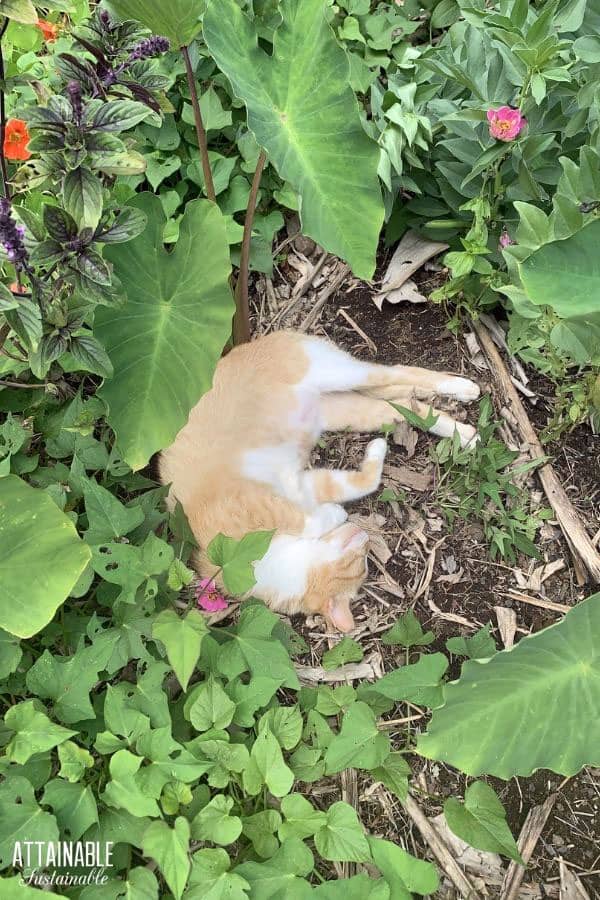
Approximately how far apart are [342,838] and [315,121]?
1.52 meters

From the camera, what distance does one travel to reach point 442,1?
2182 mm

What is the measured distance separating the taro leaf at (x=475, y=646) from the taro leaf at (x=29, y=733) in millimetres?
914

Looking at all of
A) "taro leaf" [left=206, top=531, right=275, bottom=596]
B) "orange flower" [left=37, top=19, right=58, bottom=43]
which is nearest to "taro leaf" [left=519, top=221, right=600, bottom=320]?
"taro leaf" [left=206, top=531, right=275, bottom=596]

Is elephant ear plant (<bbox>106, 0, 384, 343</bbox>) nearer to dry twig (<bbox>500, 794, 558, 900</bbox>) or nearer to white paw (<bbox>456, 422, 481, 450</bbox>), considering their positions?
white paw (<bbox>456, 422, 481, 450</bbox>)

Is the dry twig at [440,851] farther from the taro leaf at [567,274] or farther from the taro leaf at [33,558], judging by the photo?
the taro leaf at [567,274]

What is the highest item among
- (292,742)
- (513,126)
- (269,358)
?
(513,126)

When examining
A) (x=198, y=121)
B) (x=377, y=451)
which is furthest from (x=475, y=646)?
(x=198, y=121)

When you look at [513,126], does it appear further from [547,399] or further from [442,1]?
[442,1]

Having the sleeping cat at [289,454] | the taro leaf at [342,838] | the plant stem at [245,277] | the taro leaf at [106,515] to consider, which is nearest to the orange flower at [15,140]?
the plant stem at [245,277]

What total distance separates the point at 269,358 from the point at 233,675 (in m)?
0.93

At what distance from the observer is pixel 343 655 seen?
1.71 m

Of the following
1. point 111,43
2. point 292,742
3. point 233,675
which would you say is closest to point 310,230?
point 111,43

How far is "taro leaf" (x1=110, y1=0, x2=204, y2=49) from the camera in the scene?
4.41 feet

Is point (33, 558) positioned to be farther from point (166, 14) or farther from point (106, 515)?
point (166, 14)
